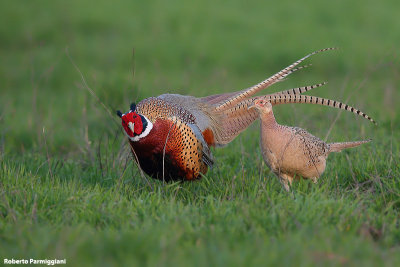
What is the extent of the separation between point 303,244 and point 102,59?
9815 millimetres

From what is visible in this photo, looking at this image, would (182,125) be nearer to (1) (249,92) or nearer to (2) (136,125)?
(2) (136,125)

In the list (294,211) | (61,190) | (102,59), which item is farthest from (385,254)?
(102,59)

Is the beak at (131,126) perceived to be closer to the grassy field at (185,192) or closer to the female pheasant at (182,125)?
the female pheasant at (182,125)

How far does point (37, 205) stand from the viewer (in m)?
3.95

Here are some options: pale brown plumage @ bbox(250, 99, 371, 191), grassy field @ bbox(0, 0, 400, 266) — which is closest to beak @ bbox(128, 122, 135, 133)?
grassy field @ bbox(0, 0, 400, 266)

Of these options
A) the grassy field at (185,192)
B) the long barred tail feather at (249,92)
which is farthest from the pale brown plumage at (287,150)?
the long barred tail feather at (249,92)

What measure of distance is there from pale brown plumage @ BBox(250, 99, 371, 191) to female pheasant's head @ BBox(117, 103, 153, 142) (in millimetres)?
876

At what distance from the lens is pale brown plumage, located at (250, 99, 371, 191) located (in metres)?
4.46

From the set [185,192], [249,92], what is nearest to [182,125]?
[185,192]

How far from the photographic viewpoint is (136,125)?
14.4 feet

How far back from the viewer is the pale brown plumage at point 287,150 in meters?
4.46

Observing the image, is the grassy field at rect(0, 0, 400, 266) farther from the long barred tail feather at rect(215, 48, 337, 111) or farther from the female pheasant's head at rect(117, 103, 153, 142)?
the long barred tail feather at rect(215, 48, 337, 111)

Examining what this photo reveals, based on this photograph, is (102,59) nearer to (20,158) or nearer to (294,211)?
(20,158)

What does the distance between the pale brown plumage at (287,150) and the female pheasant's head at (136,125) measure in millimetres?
876
